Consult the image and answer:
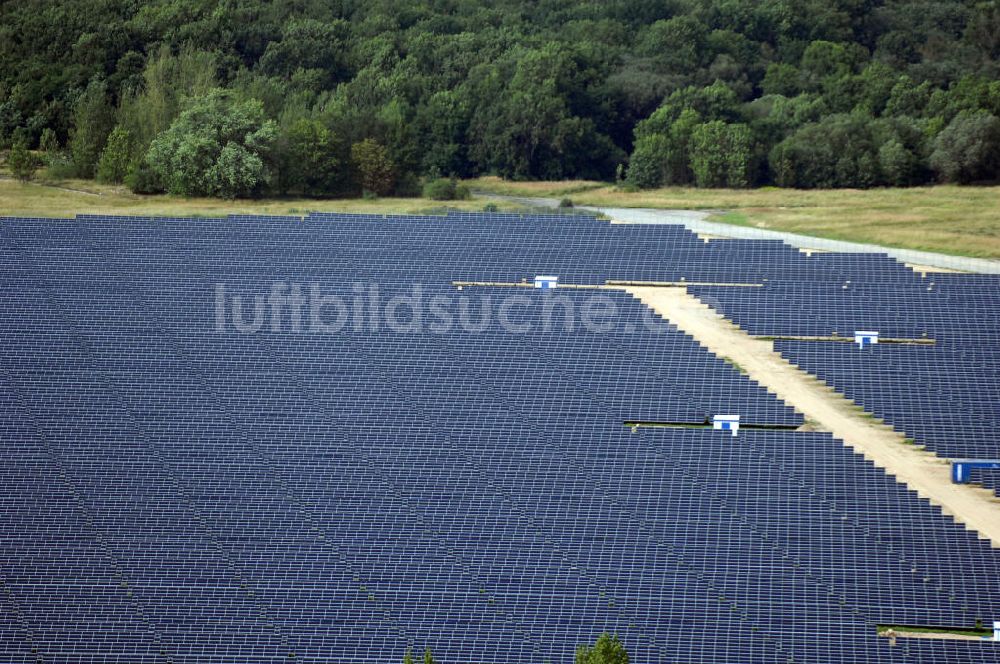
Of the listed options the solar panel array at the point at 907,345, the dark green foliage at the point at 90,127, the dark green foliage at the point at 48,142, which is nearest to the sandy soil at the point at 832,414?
the solar panel array at the point at 907,345

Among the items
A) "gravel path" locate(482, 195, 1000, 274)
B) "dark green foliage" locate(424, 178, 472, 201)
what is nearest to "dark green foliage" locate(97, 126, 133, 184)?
"dark green foliage" locate(424, 178, 472, 201)

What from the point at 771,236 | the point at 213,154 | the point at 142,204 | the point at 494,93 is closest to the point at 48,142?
the point at 142,204

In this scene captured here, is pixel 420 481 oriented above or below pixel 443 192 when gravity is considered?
above

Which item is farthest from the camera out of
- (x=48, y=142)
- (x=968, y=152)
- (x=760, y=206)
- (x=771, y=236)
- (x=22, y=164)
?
(x=48, y=142)

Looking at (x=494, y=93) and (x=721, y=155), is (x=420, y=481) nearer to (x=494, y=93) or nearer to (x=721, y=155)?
(x=721, y=155)

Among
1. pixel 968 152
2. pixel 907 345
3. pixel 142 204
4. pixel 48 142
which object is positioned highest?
pixel 907 345

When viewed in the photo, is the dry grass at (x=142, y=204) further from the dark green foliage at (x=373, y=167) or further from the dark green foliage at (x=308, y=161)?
the dark green foliage at (x=373, y=167)

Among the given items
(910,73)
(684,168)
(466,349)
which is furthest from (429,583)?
(910,73)
